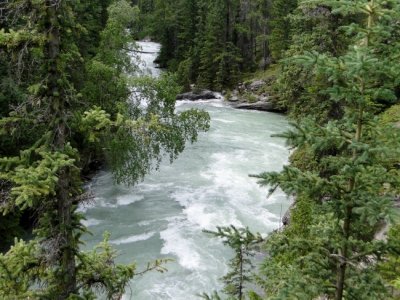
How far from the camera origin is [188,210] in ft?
58.1

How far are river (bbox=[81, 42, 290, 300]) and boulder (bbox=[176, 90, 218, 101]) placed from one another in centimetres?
1498

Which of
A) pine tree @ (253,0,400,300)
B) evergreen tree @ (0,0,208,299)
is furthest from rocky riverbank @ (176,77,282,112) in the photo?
pine tree @ (253,0,400,300)

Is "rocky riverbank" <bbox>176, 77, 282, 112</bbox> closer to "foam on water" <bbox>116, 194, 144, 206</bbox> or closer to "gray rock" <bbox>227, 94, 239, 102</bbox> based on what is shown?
"gray rock" <bbox>227, 94, 239, 102</bbox>

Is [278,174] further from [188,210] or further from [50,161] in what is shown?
[188,210]

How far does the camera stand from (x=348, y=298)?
4387 millimetres

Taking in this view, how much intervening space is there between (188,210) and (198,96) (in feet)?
82.6

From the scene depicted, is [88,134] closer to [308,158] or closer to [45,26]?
[45,26]

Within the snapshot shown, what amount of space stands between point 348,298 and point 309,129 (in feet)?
5.73

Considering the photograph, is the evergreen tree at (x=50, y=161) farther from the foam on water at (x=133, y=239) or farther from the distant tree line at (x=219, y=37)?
the distant tree line at (x=219, y=37)

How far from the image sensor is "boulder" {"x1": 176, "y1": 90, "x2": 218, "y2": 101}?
41.7 metres

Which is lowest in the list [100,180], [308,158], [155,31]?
[100,180]

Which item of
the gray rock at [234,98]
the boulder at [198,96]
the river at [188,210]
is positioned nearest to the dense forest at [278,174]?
the river at [188,210]

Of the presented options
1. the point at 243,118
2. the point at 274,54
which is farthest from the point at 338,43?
the point at 274,54

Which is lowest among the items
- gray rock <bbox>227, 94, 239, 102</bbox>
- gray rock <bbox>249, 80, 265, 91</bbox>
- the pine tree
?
gray rock <bbox>227, 94, 239, 102</bbox>
